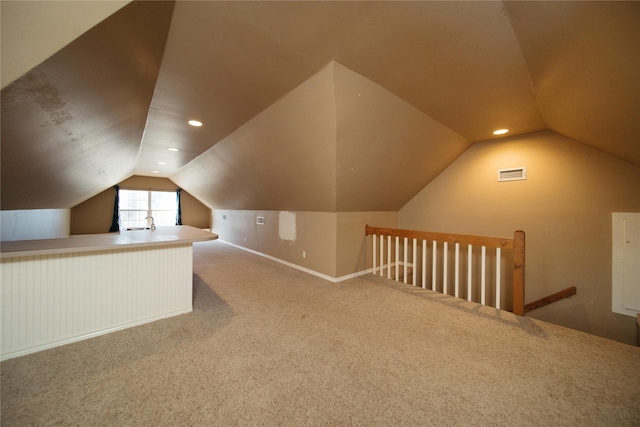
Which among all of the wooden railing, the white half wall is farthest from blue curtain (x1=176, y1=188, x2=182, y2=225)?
the wooden railing

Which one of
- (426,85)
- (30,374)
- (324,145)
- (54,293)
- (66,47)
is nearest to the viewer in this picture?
(66,47)

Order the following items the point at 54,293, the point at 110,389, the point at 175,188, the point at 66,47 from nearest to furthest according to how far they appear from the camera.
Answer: the point at 66,47, the point at 110,389, the point at 54,293, the point at 175,188

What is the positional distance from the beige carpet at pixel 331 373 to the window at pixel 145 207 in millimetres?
7718

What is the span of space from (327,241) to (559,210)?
3334 mm

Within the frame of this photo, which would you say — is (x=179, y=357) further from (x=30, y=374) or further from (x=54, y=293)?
(x=54, y=293)

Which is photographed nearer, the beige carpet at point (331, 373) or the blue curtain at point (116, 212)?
the beige carpet at point (331, 373)

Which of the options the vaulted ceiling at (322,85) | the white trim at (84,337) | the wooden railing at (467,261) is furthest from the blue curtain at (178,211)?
the wooden railing at (467,261)

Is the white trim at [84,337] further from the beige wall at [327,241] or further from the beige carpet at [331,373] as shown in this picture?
the beige wall at [327,241]

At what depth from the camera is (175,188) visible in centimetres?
887

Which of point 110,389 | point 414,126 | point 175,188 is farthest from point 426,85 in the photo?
point 175,188

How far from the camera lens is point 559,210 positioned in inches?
125

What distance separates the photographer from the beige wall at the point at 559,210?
2.82m

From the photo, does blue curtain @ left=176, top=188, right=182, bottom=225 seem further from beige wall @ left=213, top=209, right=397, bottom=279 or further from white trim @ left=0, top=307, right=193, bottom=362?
white trim @ left=0, top=307, right=193, bottom=362

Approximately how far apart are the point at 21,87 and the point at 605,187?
18.1ft
